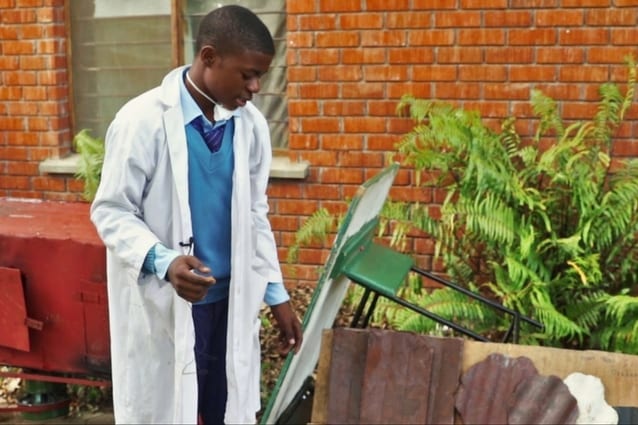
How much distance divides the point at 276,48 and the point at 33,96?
1.62 metres

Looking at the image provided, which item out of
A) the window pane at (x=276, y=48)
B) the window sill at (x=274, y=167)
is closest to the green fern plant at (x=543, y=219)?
the window sill at (x=274, y=167)

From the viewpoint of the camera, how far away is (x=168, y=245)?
334cm

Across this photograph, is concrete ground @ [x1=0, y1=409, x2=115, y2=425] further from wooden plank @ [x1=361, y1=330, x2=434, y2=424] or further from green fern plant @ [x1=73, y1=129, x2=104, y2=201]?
wooden plank @ [x1=361, y1=330, x2=434, y2=424]

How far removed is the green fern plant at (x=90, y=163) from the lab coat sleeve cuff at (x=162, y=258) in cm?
243

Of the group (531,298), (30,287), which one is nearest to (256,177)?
(30,287)

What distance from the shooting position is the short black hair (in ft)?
10.6

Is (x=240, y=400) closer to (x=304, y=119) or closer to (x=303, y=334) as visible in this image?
(x=303, y=334)

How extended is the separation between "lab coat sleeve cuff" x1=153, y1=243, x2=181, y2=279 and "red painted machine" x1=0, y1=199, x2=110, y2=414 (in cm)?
94

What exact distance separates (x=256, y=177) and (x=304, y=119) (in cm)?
254

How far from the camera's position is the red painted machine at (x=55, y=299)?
161 inches

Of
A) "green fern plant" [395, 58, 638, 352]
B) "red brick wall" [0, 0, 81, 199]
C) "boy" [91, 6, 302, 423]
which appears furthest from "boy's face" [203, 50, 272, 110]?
"red brick wall" [0, 0, 81, 199]

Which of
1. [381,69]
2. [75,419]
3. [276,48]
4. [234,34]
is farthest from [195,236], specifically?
[276,48]

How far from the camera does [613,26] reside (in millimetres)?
5520

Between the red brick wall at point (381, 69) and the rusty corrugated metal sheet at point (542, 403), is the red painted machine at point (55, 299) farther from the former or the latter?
the red brick wall at point (381, 69)
